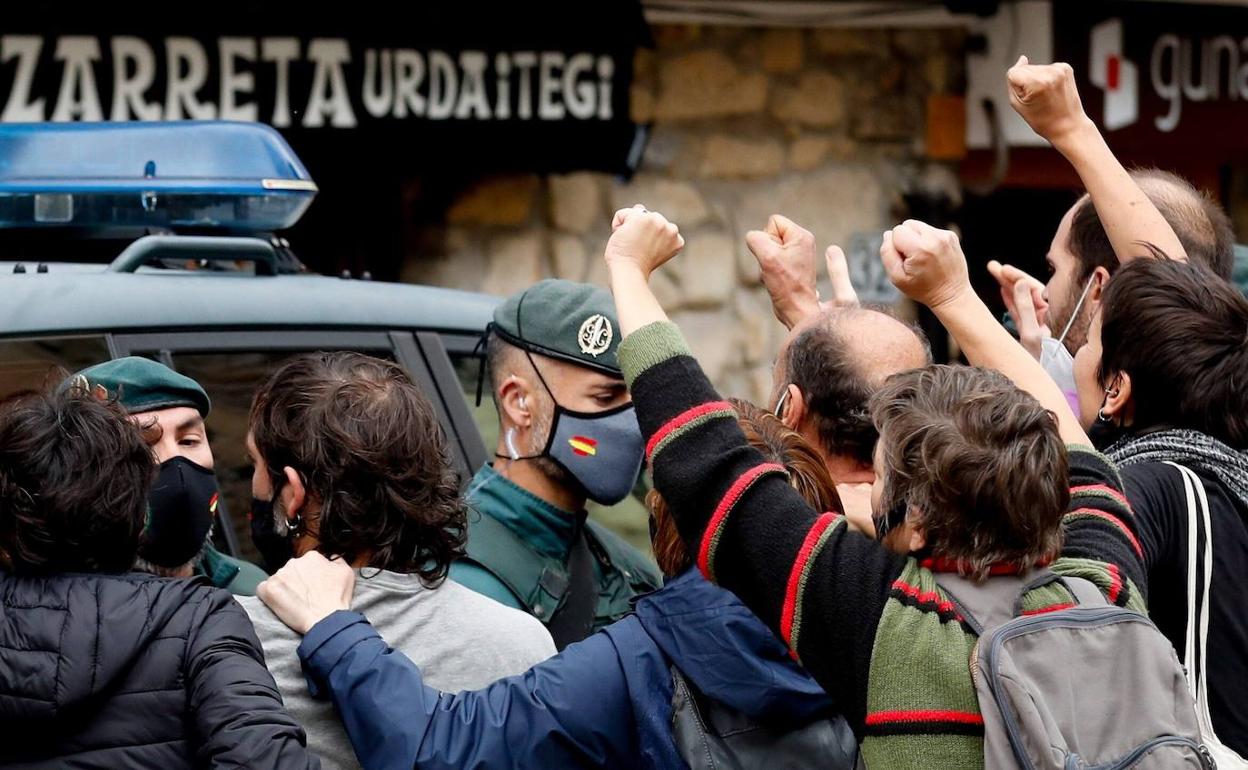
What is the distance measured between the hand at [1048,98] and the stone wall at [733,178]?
137 inches

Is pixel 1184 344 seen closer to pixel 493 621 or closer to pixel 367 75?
pixel 493 621

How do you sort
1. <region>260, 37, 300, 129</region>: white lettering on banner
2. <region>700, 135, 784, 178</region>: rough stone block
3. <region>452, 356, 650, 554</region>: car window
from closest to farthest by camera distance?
<region>452, 356, 650, 554</region>: car window
<region>260, 37, 300, 129</region>: white lettering on banner
<region>700, 135, 784, 178</region>: rough stone block

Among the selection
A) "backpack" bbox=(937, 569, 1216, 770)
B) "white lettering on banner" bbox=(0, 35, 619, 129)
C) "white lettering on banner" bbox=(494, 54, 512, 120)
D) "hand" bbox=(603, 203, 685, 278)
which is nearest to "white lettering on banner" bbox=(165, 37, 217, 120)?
"white lettering on banner" bbox=(0, 35, 619, 129)

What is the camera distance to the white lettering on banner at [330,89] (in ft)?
17.3

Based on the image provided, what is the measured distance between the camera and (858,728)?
1.80m

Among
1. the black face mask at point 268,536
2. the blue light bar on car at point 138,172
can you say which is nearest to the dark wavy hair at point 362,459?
the black face mask at point 268,536

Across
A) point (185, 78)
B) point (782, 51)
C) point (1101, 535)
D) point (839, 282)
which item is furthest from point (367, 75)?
point (1101, 535)

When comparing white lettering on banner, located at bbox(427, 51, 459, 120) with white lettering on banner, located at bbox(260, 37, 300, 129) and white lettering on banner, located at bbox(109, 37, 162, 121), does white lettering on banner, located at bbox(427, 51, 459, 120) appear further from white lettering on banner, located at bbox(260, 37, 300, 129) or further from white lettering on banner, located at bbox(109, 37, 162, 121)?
white lettering on banner, located at bbox(109, 37, 162, 121)

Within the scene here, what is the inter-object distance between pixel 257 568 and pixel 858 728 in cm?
129

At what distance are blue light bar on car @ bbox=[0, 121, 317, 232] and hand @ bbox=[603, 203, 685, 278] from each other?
1.15 m

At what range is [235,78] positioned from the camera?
5113 millimetres

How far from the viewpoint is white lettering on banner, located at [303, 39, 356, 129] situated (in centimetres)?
527

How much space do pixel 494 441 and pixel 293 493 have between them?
4.45 feet

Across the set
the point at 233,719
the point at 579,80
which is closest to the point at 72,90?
the point at 579,80
